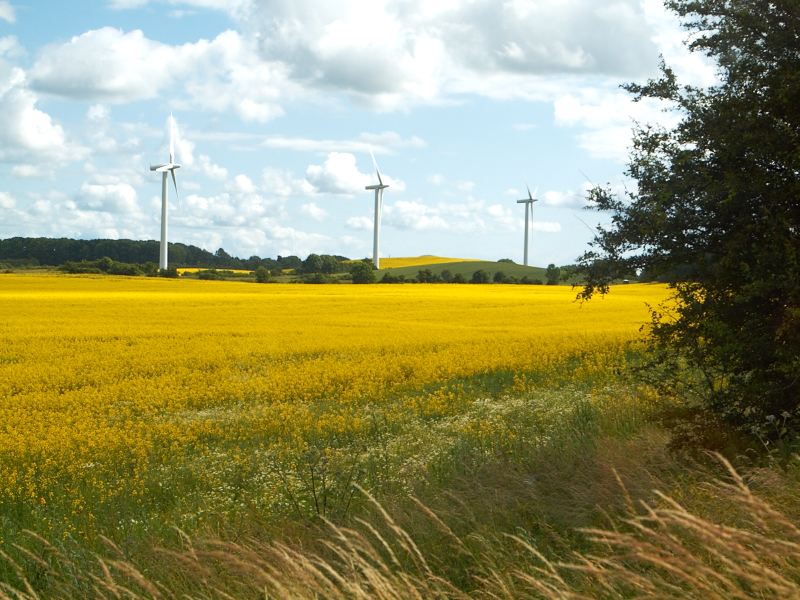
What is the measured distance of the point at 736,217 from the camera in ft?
34.5

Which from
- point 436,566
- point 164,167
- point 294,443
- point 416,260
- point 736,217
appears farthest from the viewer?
point 416,260

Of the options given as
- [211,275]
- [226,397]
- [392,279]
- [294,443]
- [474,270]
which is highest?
[474,270]

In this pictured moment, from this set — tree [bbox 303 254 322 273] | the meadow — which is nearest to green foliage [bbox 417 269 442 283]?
tree [bbox 303 254 322 273]

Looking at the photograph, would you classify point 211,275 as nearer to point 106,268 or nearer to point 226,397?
point 106,268

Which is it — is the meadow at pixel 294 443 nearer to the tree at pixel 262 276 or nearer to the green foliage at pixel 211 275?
the tree at pixel 262 276

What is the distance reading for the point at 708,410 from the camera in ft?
34.7

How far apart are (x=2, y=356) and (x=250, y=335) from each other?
30.7 feet

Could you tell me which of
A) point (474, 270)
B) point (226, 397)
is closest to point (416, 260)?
point (474, 270)

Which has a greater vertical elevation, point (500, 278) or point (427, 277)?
point (500, 278)

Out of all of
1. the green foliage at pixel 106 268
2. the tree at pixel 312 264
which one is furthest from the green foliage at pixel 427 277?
the green foliage at pixel 106 268

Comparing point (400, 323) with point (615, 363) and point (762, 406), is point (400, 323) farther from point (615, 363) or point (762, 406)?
point (762, 406)

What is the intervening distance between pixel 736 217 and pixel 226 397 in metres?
12.3

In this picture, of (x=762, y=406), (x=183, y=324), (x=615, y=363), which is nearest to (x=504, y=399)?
(x=615, y=363)

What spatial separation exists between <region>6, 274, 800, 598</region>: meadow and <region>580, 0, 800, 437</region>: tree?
1464 millimetres
